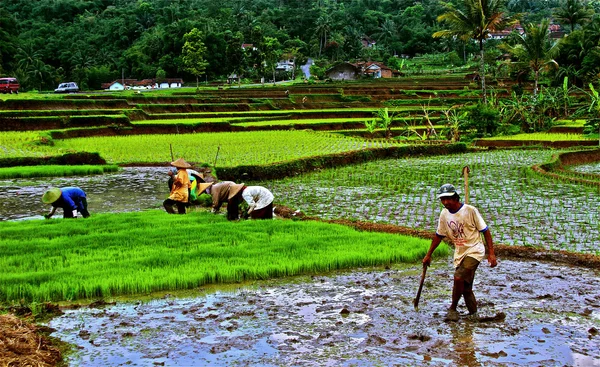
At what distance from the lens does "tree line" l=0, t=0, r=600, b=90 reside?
5509 centimetres

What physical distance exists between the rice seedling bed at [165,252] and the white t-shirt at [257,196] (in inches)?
15.0

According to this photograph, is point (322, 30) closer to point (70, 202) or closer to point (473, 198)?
point (473, 198)

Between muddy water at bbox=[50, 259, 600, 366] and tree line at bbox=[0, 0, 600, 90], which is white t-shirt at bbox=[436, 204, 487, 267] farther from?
tree line at bbox=[0, 0, 600, 90]

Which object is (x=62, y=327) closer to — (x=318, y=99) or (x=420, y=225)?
(x=420, y=225)

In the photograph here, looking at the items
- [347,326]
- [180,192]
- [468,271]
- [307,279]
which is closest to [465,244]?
[468,271]

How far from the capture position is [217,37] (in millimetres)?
61531

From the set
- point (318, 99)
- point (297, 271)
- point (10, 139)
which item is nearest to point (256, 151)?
point (10, 139)

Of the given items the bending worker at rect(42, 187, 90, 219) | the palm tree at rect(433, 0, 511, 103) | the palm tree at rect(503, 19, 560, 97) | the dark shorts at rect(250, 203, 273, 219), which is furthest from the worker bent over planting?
the palm tree at rect(503, 19, 560, 97)

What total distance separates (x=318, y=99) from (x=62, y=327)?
125 ft

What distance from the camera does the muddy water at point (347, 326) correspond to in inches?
172

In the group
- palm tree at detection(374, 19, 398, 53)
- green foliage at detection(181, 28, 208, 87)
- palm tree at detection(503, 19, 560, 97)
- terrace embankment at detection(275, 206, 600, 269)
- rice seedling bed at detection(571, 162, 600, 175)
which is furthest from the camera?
palm tree at detection(374, 19, 398, 53)

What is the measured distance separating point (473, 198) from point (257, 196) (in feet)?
13.8

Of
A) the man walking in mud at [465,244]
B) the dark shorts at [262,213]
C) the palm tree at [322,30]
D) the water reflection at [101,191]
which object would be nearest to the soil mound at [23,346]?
the man walking in mud at [465,244]

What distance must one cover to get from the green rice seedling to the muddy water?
9.83 meters
